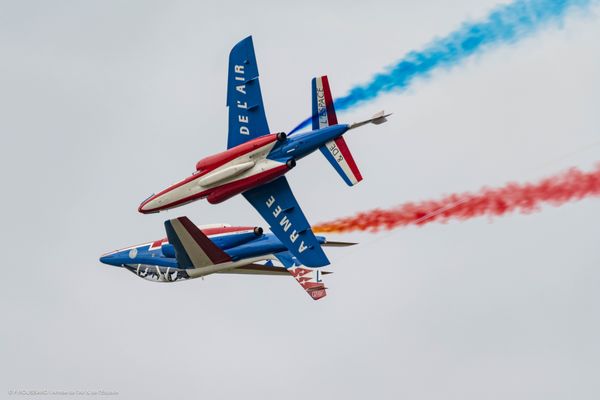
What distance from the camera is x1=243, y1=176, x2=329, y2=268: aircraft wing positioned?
5200 centimetres

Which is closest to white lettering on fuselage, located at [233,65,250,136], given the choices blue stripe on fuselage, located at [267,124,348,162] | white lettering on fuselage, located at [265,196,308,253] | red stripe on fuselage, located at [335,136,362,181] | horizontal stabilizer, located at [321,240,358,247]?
blue stripe on fuselage, located at [267,124,348,162]

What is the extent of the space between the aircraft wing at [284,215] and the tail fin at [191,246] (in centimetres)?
319

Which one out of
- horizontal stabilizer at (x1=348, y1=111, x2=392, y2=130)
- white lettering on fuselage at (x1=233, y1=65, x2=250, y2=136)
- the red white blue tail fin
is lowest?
the red white blue tail fin

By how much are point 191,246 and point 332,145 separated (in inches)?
340

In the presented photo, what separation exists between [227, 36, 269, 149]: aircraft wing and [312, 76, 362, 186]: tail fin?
3.11m

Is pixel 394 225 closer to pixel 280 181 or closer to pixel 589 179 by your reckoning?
pixel 280 181

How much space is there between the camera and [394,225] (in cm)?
5428

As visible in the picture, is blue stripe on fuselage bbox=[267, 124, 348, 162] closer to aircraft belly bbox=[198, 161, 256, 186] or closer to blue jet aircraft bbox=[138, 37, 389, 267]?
blue jet aircraft bbox=[138, 37, 389, 267]

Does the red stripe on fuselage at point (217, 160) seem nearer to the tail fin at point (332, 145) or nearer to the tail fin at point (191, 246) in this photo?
the tail fin at point (332, 145)

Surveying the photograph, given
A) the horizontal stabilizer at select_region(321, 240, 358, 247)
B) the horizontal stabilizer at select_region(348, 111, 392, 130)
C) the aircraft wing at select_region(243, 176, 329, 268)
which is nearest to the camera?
the horizontal stabilizer at select_region(348, 111, 392, 130)

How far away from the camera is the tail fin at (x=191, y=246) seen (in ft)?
179

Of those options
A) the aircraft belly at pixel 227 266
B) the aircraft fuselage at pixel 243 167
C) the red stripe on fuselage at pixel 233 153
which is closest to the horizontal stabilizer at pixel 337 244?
the aircraft belly at pixel 227 266

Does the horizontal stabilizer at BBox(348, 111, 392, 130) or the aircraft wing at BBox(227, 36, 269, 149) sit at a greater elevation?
the aircraft wing at BBox(227, 36, 269, 149)

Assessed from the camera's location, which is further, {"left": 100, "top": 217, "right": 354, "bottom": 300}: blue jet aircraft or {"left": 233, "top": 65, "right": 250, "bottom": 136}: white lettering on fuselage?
{"left": 100, "top": 217, "right": 354, "bottom": 300}: blue jet aircraft
